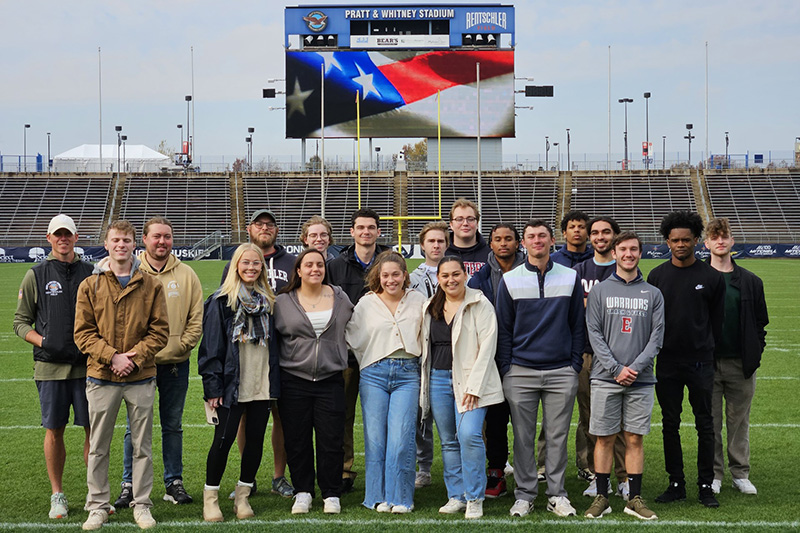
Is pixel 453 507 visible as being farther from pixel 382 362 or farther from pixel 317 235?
pixel 317 235

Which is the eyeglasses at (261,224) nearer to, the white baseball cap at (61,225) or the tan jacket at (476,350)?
the white baseball cap at (61,225)

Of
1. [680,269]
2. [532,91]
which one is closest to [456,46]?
[532,91]

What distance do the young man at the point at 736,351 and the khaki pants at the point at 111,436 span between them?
3.59 metres

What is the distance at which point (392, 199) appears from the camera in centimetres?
4338

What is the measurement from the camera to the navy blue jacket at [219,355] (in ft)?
16.4

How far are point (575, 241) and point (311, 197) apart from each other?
38409 mm

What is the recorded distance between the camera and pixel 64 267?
529cm

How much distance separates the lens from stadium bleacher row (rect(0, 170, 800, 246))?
135ft

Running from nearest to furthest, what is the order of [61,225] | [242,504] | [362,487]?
[242,504] < [61,225] < [362,487]

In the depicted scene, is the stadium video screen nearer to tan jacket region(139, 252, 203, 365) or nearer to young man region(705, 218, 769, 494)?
tan jacket region(139, 252, 203, 365)

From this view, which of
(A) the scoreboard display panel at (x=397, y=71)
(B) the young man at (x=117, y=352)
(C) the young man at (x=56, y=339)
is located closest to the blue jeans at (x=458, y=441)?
(B) the young man at (x=117, y=352)

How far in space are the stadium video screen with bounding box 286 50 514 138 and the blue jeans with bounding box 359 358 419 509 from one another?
32.4 m

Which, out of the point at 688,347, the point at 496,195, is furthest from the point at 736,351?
the point at 496,195

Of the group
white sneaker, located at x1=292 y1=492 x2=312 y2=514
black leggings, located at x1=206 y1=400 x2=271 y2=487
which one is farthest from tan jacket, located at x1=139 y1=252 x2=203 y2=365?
white sneaker, located at x1=292 y1=492 x2=312 y2=514
